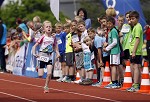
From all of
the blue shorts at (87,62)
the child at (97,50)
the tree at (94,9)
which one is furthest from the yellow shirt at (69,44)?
the tree at (94,9)

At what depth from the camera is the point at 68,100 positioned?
60.4 ft

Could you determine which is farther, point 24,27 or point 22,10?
point 22,10

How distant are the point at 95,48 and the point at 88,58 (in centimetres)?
49

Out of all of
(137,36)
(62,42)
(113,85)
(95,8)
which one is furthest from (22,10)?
(137,36)

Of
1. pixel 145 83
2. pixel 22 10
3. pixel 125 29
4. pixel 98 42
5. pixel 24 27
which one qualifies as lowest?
pixel 145 83

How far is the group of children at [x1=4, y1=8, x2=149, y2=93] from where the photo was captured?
845 inches

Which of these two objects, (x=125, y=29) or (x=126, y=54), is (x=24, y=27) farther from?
(x=126, y=54)

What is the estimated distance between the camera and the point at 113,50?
901 inches

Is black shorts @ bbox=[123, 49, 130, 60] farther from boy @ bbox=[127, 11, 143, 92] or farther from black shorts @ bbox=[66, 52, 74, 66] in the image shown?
black shorts @ bbox=[66, 52, 74, 66]

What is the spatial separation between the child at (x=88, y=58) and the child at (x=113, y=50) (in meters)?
1.42

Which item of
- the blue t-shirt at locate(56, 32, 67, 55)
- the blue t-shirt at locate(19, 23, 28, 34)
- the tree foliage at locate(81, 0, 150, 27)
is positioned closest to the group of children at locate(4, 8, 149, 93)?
the blue t-shirt at locate(56, 32, 67, 55)

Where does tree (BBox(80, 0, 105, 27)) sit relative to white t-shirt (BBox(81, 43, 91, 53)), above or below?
above

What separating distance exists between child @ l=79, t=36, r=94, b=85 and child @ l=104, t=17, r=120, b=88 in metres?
1.42

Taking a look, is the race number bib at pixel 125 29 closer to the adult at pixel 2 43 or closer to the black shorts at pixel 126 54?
the black shorts at pixel 126 54
